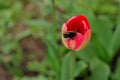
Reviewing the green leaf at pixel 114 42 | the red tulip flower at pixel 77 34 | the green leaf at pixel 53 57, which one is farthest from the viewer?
the green leaf at pixel 114 42

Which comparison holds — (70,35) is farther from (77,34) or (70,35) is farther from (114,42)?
(114,42)

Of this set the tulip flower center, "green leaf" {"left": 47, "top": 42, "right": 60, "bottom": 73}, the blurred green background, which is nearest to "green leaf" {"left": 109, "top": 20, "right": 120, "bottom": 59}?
the blurred green background

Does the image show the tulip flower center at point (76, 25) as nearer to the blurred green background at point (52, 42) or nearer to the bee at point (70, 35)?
the bee at point (70, 35)

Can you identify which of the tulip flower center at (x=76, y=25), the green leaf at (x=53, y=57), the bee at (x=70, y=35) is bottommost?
the green leaf at (x=53, y=57)

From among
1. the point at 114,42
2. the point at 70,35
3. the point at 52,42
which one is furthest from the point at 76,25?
the point at 114,42

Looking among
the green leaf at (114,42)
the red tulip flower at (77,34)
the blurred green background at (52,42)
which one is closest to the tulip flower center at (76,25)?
the red tulip flower at (77,34)

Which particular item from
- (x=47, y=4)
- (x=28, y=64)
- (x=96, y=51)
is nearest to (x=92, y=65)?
(x=96, y=51)
